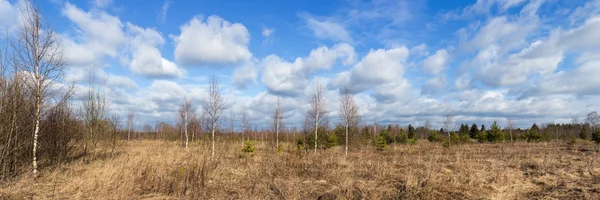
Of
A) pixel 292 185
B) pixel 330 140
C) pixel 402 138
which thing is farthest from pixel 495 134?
pixel 292 185

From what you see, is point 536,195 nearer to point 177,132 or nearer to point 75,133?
point 75,133

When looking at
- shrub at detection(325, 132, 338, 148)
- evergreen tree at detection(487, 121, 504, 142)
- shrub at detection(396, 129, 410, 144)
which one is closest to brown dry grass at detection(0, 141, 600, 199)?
shrub at detection(325, 132, 338, 148)

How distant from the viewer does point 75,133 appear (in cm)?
1291

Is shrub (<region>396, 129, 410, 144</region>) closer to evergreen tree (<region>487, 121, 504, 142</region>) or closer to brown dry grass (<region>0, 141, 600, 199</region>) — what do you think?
evergreen tree (<region>487, 121, 504, 142</region>)

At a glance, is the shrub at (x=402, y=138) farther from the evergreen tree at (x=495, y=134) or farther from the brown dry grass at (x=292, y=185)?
the brown dry grass at (x=292, y=185)

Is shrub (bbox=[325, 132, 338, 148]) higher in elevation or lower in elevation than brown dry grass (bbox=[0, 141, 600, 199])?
higher

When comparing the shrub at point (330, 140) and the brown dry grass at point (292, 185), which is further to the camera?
the shrub at point (330, 140)

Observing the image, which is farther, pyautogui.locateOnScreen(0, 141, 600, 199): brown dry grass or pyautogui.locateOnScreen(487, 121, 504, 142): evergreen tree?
pyautogui.locateOnScreen(487, 121, 504, 142): evergreen tree

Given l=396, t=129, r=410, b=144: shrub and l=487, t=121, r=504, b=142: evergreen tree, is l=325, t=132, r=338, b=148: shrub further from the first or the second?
l=487, t=121, r=504, b=142: evergreen tree

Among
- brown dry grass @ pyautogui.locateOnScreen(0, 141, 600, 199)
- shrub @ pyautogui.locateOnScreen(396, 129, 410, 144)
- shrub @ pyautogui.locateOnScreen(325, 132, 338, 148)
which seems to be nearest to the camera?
brown dry grass @ pyautogui.locateOnScreen(0, 141, 600, 199)

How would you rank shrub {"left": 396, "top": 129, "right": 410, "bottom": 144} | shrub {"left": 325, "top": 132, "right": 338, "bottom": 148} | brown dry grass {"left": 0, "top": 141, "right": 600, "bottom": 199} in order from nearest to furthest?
1. brown dry grass {"left": 0, "top": 141, "right": 600, "bottom": 199}
2. shrub {"left": 325, "top": 132, "right": 338, "bottom": 148}
3. shrub {"left": 396, "top": 129, "right": 410, "bottom": 144}

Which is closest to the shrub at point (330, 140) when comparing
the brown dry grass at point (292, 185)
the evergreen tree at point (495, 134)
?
the brown dry grass at point (292, 185)

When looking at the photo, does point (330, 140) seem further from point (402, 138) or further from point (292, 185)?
point (292, 185)

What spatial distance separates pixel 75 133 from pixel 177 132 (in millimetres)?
26885
